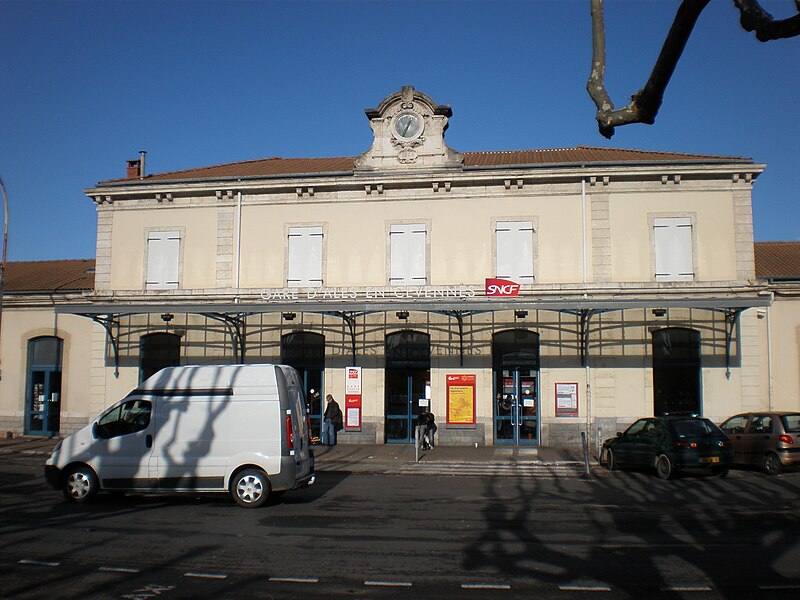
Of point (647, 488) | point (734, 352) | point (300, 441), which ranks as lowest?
point (647, 488)

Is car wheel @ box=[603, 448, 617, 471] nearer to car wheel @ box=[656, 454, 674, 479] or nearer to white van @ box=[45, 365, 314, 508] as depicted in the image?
car wheel @ box=[656, 454, 674, 479]

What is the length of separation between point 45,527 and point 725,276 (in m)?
19.4

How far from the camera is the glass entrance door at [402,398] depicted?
76.8 ft

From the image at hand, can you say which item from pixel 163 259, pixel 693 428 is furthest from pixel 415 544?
pixel 163 259

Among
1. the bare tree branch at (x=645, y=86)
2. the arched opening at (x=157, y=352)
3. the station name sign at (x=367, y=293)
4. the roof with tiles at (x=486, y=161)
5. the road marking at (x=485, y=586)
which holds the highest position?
the roof with tiles at (x=486, y=161)

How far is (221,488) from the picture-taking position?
12.6 m

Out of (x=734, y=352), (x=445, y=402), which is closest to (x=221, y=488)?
(x=445, y=402)

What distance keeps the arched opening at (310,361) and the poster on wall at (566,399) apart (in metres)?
7.61

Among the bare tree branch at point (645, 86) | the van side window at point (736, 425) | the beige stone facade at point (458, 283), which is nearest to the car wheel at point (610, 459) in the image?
the van side window at point (736, 425)

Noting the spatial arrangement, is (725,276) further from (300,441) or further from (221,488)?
(221,488)

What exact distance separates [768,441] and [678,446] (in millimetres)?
2692

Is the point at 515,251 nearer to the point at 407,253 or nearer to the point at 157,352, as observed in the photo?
the point at 407,253

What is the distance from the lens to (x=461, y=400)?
22.8 m

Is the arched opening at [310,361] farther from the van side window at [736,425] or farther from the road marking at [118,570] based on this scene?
the road marking at [118,570]
